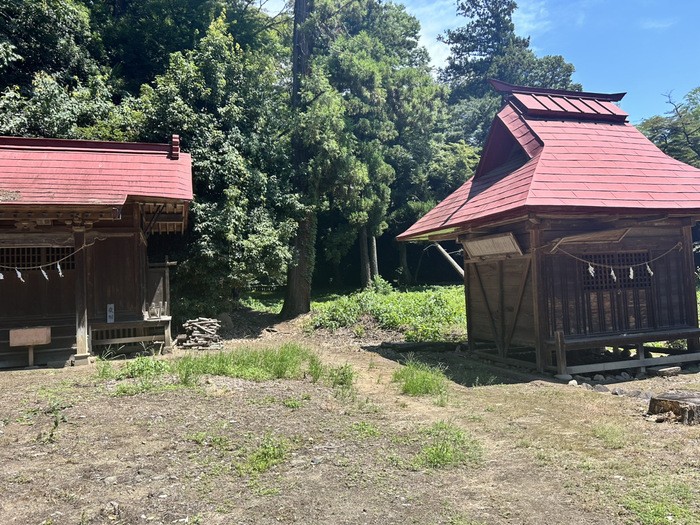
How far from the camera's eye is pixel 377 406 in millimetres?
6480

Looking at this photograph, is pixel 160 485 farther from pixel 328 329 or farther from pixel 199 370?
pixel 328 329

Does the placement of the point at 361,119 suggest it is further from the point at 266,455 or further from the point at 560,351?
the point at 266,455

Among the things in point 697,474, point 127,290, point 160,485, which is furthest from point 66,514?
point 127,290

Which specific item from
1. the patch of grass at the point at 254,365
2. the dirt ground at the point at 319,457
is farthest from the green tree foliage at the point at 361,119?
the dirt ground at the point at 319,457

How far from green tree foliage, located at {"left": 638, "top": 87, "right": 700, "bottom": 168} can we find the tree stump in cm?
2700

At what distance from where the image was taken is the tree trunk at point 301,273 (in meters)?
18.4

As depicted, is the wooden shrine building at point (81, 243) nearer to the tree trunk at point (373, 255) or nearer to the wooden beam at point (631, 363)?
the wooden beam at point (631, 363)

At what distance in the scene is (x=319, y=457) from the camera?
4.60 meters

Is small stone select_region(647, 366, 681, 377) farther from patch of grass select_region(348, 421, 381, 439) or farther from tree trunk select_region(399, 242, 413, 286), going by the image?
tree trunk select_region(399, 242, 413, 286)

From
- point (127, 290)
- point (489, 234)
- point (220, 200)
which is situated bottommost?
point (127, 290)

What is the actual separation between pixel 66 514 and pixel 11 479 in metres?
0.92

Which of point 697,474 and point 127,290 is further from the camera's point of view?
point 127,290

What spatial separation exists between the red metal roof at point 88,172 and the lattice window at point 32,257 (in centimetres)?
165

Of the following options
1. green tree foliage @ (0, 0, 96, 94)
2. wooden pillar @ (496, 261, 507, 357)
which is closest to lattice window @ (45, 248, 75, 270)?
wooden pillar @ (496, 261, 507, 357)
